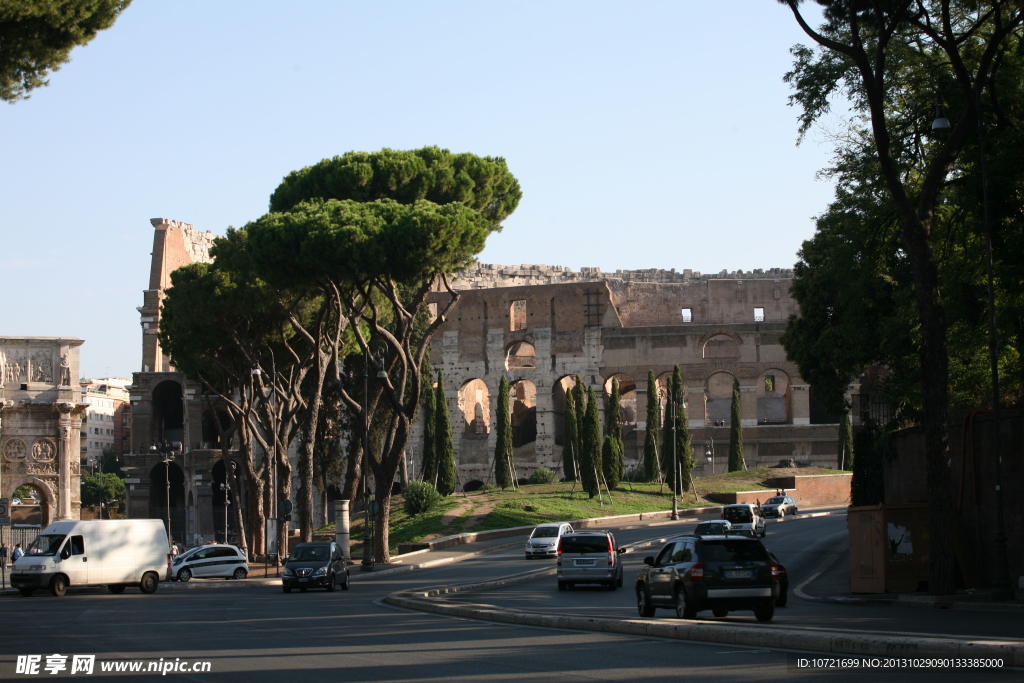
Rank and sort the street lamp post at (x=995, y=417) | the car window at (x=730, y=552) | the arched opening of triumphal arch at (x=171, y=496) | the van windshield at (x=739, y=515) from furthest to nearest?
the arched opening of triumphal arch at (x=171, y=496)
the van windshield at (x=739, y=515)
the street lamp post at (x=995, y=417)
the car window at (x=730, y=552)

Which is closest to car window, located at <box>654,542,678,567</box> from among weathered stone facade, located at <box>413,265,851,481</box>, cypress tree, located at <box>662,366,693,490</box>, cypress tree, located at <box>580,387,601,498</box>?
cypress tree, located at <box>580,387,601,498</box>

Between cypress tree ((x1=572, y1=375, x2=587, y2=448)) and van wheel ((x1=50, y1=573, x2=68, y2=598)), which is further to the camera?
cypress tree ((x1=572, y1=375, x2=587, y2=448))

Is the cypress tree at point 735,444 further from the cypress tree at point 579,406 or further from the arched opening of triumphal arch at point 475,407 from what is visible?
the arched opening of triumphal arch at point 475,407

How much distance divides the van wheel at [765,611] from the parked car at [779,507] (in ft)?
112

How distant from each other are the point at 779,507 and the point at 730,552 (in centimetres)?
3465

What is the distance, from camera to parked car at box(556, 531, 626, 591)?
70.4 ft

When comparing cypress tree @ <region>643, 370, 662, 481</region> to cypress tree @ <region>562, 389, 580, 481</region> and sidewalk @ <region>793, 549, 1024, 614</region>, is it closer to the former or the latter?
cypress tree @ <region>562, 389, 580, 481</region>

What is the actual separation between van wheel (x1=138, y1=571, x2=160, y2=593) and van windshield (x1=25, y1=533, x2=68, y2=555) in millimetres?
1947

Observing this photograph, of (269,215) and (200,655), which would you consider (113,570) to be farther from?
(200,655)

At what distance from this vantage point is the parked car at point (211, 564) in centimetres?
3112

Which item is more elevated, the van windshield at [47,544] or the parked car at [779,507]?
the van windshield at [47,544]

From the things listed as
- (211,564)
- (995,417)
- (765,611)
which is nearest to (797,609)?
(765,611)

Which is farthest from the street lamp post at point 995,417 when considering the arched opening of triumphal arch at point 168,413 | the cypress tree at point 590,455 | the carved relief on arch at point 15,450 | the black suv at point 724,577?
the arched opening of triumphal arch at point 168,413

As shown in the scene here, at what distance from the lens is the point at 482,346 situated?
6669 centimetres
